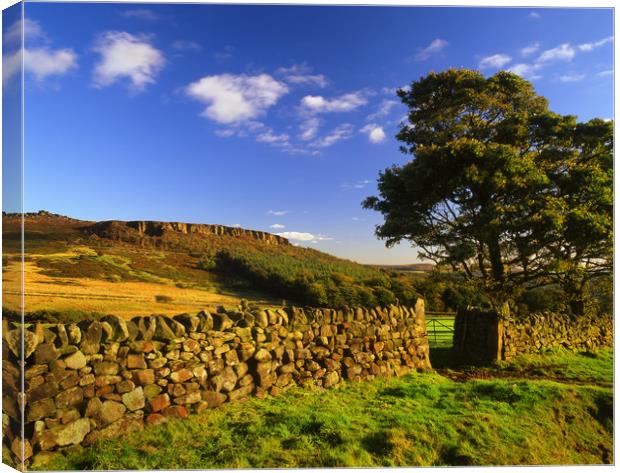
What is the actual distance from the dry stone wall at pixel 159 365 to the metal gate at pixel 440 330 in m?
7.66

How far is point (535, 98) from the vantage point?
1283cm

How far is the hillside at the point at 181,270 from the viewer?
13.8 metres

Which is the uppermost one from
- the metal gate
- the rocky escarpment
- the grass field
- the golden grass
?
the rocky escarpment

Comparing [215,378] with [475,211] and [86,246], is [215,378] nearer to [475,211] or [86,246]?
[475,211]

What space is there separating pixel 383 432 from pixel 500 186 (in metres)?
8.42

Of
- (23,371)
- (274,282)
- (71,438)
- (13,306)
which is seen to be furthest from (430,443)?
(274,282)

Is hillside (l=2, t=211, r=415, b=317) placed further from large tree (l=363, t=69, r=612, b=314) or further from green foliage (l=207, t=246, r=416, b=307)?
large tree (l=363, t=69, r=612, b=314)

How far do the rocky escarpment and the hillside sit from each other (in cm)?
4

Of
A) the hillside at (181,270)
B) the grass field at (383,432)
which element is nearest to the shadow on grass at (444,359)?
the hillside at (181,270)

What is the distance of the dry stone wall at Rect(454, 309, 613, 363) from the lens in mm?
11719

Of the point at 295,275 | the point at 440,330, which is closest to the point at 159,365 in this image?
the point at 295,275

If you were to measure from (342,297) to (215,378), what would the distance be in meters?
11.7

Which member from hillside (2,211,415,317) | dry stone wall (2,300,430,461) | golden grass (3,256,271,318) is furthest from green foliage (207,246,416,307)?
dry stone wall (2,300,430,461)

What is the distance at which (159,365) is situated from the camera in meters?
5.32
